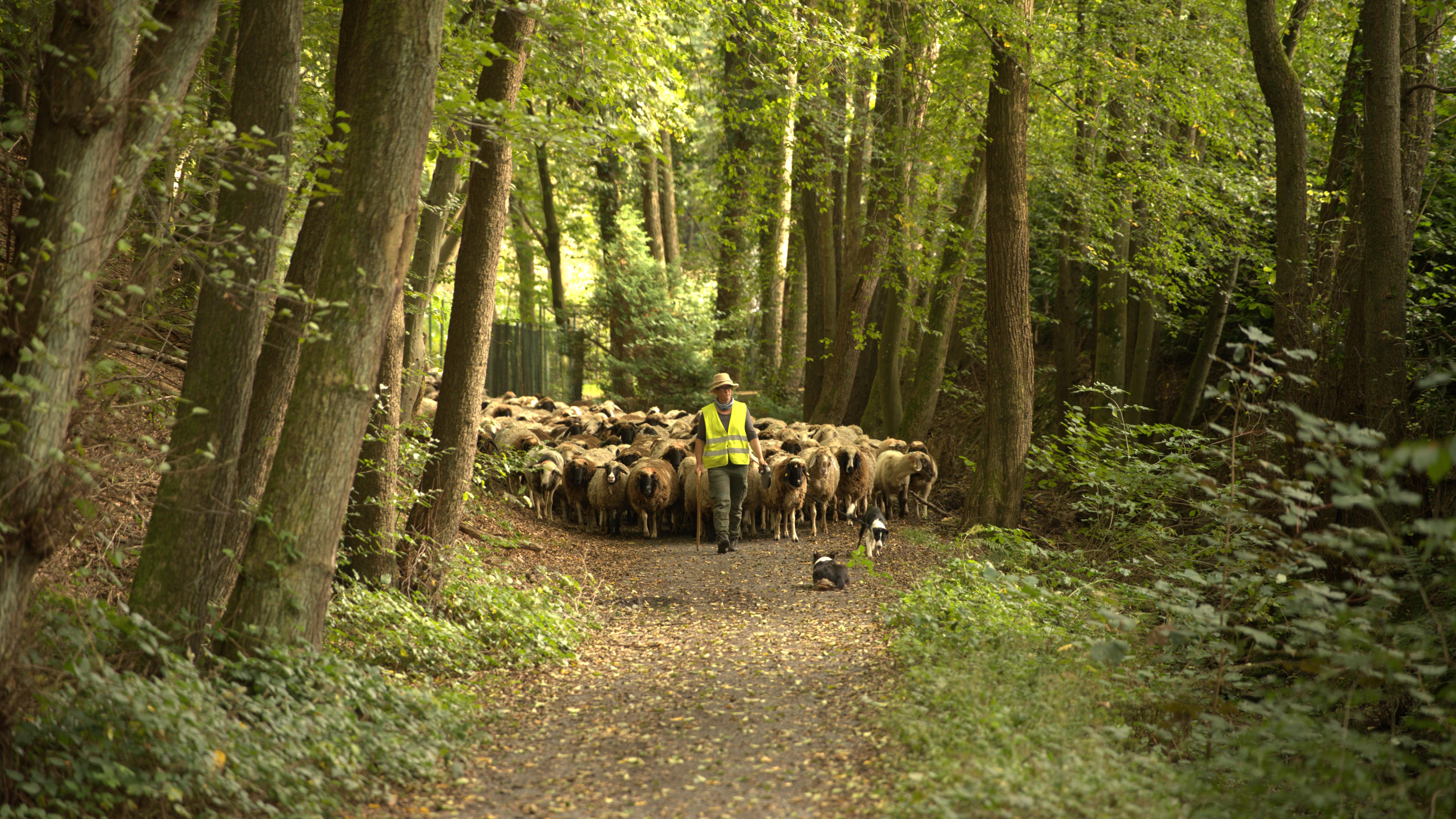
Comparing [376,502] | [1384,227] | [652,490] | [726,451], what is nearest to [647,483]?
[652,490]

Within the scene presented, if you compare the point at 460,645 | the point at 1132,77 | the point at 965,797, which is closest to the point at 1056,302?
the point at 1132,77

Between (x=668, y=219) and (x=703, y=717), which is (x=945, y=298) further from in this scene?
(x=668, y=219)

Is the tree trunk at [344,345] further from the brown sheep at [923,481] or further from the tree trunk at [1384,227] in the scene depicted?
the brown sheep at [923,481]

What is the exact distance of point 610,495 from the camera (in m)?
13.4

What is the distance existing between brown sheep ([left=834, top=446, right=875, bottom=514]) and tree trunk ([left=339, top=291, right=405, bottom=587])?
7.14 m

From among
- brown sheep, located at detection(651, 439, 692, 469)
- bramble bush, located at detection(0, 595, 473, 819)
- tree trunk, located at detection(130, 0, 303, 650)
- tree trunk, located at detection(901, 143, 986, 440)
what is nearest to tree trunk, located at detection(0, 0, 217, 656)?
bramble bush, located at detection(0, 595, 473, 819)

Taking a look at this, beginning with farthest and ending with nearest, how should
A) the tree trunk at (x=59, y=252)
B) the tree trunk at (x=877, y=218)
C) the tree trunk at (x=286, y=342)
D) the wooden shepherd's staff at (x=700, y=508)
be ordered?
the tree trunk at (x=877, y=218)
the wooden shepherd's staff at (x=700, y=508)
the tree trunk at (x=286, y=342)
the tree trunk at (x=59, y=252)

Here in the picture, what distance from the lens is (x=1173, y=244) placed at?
13.8m

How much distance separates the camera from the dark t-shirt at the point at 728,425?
11.1 metres

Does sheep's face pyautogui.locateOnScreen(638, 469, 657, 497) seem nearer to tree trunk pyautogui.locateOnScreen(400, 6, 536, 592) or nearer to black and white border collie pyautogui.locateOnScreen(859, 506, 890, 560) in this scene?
black and white border collie pyautogui.locateOnScreen(859, 506, 890, 560)

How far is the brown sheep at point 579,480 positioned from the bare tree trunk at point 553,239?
11.7 meters

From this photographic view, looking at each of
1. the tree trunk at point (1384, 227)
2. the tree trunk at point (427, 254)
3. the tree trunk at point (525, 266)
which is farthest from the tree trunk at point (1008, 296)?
the tree trunk at point (525, 266)

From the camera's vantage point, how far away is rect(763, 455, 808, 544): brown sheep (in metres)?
12.3

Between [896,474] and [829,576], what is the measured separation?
16.2 ft
